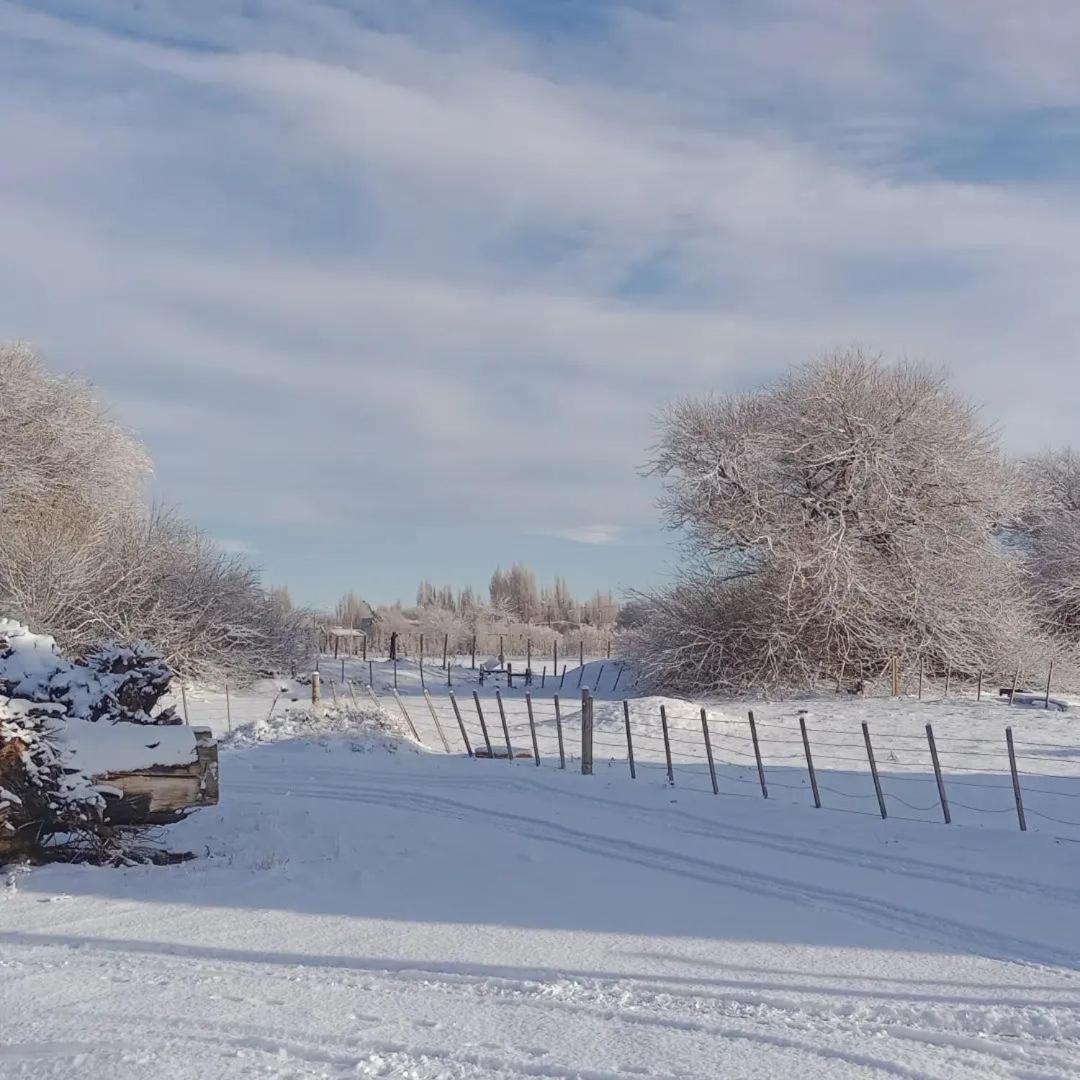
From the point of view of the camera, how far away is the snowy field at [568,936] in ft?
16.6

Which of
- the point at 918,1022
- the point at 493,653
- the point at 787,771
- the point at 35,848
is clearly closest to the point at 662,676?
the point at 787,771

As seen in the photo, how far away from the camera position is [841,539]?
2877cm

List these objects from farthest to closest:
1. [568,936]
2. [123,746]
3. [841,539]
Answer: [841,539] → [123,746] → [568,936]

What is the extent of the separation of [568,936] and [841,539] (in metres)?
22.9

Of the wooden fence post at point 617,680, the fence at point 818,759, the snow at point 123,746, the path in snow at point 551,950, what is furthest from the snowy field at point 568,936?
the wooden fence post at point 617,680

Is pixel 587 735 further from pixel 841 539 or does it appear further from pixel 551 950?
pixel 841 539

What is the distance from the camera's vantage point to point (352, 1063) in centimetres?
482

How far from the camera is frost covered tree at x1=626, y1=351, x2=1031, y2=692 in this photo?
29.3m

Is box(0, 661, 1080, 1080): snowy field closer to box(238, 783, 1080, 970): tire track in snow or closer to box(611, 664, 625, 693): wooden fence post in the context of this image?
box(238, 783, 1080, 970): tire track in snow

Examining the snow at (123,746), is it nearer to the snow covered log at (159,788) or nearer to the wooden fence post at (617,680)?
the snow covered log at (159,788)

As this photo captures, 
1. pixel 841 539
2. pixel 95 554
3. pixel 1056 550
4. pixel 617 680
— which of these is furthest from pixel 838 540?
pixel 95 554

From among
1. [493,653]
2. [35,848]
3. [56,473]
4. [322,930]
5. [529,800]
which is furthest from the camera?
[493,653]

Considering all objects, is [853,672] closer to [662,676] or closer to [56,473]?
[662,676]

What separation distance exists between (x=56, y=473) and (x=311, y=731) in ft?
60.1
